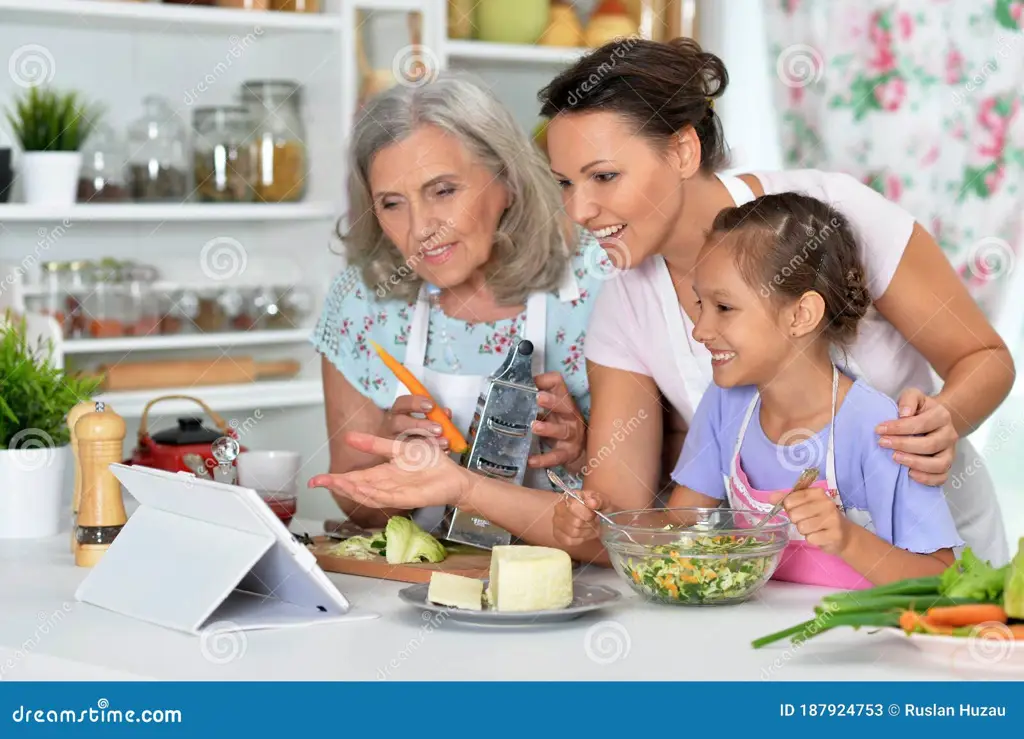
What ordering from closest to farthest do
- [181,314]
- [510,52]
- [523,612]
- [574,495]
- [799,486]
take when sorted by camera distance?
[523,612] < [799,486] < [574,495] < [181,314] < [510,52]

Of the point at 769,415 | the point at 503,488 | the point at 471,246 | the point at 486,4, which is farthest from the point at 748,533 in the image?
the point at 486,4

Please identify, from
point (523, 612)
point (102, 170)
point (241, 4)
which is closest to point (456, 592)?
point (523, 612)

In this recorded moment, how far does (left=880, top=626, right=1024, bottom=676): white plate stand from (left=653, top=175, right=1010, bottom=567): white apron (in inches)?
25.7

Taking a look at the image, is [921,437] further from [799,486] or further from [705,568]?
[705,568]

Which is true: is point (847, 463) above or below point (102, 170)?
below

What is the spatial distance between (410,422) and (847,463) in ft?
2.26

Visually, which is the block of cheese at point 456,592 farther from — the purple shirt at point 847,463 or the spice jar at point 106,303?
the spice jar at point 106,303

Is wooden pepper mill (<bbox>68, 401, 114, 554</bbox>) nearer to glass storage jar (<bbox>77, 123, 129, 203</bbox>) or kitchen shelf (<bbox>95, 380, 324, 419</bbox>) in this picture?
kitchen shelf (<bbox>95, 380, 324, 419</bbox>)

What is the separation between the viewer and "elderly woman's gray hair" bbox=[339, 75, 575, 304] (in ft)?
7.37

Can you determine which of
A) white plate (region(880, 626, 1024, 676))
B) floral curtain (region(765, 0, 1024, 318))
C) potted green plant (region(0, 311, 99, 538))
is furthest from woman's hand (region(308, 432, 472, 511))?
floral curtain (region(765, 0, 1024, 318))

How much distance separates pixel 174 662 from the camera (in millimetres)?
1395

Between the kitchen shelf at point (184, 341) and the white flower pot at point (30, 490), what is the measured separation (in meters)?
1.05

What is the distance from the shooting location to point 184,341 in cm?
341

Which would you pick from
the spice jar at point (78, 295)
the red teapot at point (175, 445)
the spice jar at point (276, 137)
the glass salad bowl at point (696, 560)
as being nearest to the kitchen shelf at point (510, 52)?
the spice jar at point (276, 137)
